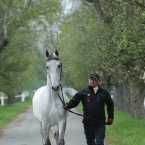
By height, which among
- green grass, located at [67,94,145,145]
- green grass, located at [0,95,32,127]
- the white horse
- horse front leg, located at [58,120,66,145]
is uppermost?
the white horse

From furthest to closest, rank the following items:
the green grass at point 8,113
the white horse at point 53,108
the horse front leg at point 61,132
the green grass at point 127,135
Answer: the green grass at point 8,113 < the green grass at point 127,135 < the horse front leg at point 61,132 < the white horse at point 53,108

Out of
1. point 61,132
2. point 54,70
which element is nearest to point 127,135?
point 61,132

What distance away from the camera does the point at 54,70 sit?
425 inches

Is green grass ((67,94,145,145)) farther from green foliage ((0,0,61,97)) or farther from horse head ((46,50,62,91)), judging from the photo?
green foliage ((0,0,61,97))

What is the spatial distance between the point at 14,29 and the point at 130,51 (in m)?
12.2

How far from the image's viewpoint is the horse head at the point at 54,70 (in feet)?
34.9

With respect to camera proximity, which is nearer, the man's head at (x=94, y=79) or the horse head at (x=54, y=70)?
the man's head at (x=94, y=79)

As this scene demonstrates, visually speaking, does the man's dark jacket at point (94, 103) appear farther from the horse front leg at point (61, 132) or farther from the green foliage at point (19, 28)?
the green foliage at point (19, 28)

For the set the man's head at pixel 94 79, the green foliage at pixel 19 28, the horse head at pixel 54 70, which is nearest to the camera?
the man's head at pixel 94 79

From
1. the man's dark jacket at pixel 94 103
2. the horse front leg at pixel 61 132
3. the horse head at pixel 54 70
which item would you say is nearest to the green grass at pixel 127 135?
the horse front leg at pixel 61 132

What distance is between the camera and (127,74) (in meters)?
18.0

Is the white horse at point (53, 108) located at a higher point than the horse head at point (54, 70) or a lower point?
lower

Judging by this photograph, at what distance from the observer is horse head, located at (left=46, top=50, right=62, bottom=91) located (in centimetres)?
1065

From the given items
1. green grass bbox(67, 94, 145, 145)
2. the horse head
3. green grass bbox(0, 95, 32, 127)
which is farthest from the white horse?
green grass bbox(0, 95, 32, 127)
